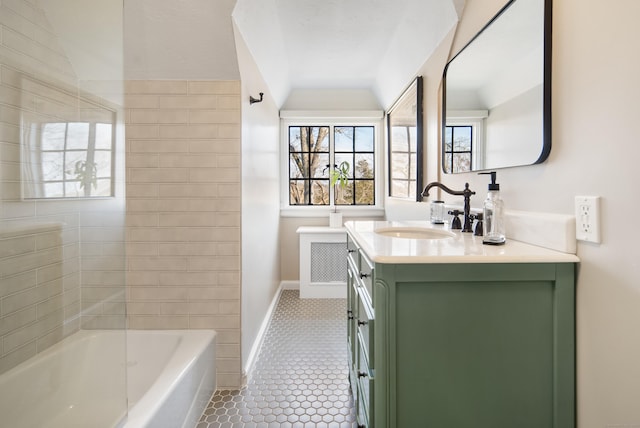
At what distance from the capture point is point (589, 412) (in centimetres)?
84

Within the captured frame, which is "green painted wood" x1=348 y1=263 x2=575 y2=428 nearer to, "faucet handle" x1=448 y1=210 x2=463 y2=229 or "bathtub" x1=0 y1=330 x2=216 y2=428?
"faucet handle" x1=448 y1=210 x2=463 y2=229

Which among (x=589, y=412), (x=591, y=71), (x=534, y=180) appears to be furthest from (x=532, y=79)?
(x=589, y=412)

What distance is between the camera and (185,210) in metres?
1.75

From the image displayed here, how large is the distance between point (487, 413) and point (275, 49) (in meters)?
2.44

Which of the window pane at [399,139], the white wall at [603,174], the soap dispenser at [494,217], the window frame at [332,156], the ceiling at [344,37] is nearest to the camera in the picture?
the white wall at [603,174]

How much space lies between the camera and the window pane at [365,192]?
3645 millimetres

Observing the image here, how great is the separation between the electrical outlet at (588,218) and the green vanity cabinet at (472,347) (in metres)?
0.10

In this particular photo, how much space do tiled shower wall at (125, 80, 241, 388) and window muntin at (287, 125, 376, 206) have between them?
1.90 metres

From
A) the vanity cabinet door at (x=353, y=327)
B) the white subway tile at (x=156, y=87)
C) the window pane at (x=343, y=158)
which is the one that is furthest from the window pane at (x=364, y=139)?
the vanity cabinet door at (x=353, y=327)

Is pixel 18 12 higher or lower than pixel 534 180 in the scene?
higher

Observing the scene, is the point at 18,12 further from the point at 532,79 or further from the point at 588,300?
the point at 588,300

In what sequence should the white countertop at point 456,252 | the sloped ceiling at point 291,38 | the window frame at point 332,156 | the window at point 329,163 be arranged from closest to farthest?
the white countertop at point 456,252 → the sloped ceiling at point 291,38 → the window frame at point 332,156 → the window at point 329,163

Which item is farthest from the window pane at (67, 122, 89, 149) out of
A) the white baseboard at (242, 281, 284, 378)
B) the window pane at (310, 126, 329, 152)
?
the window pane at (310, 126, 329, 152)

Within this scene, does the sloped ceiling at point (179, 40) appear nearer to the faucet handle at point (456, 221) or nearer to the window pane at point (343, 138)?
the faucet handle at point (456, 221)
